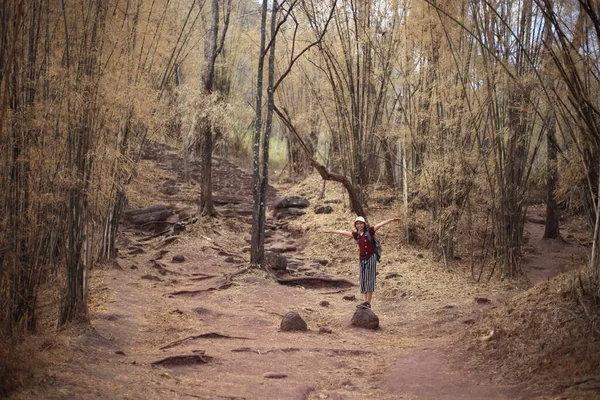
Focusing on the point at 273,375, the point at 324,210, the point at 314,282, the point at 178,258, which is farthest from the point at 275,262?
the point at 273,375

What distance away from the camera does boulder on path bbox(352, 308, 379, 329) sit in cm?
674

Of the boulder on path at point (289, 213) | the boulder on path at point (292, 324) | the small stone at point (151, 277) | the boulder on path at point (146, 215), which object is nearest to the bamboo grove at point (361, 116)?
the small stone at point (151, 277)

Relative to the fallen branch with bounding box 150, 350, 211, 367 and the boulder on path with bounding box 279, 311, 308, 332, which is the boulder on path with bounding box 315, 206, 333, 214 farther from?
the fallen branch with bounding box 150, 350, 211, 367

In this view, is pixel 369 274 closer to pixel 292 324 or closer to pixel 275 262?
pixel 292 324

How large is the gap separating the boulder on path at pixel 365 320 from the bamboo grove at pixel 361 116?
2.60 meters

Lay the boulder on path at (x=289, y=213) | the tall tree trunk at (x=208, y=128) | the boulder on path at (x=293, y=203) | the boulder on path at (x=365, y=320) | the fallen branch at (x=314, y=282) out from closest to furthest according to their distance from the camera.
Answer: the boulder on path at (x=365, y=320), the fallen branch at (x=314, y=282), the tall tree trunk at (x=208, y=128), the boulder on path at (x=289, y=213), the boulder on path at (x=293, y=203)

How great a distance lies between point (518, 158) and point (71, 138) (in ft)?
20.3

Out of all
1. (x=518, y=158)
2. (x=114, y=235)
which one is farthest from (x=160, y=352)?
(x=518, y=158)

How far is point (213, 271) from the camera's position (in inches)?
408

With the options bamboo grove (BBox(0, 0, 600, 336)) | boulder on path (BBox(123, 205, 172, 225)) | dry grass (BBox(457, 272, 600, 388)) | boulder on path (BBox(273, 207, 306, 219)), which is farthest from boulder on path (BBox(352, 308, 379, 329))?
boulder on path (BBox(273, 207, 306, 219))

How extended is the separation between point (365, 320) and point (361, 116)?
6.10 metres

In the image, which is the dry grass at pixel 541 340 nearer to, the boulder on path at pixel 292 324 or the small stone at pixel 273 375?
the small stone at pixel 273 375

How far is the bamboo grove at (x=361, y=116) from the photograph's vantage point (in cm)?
464

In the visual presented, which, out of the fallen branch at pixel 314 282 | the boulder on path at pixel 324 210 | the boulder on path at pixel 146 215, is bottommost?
the fallen branch at pixel 314 282
